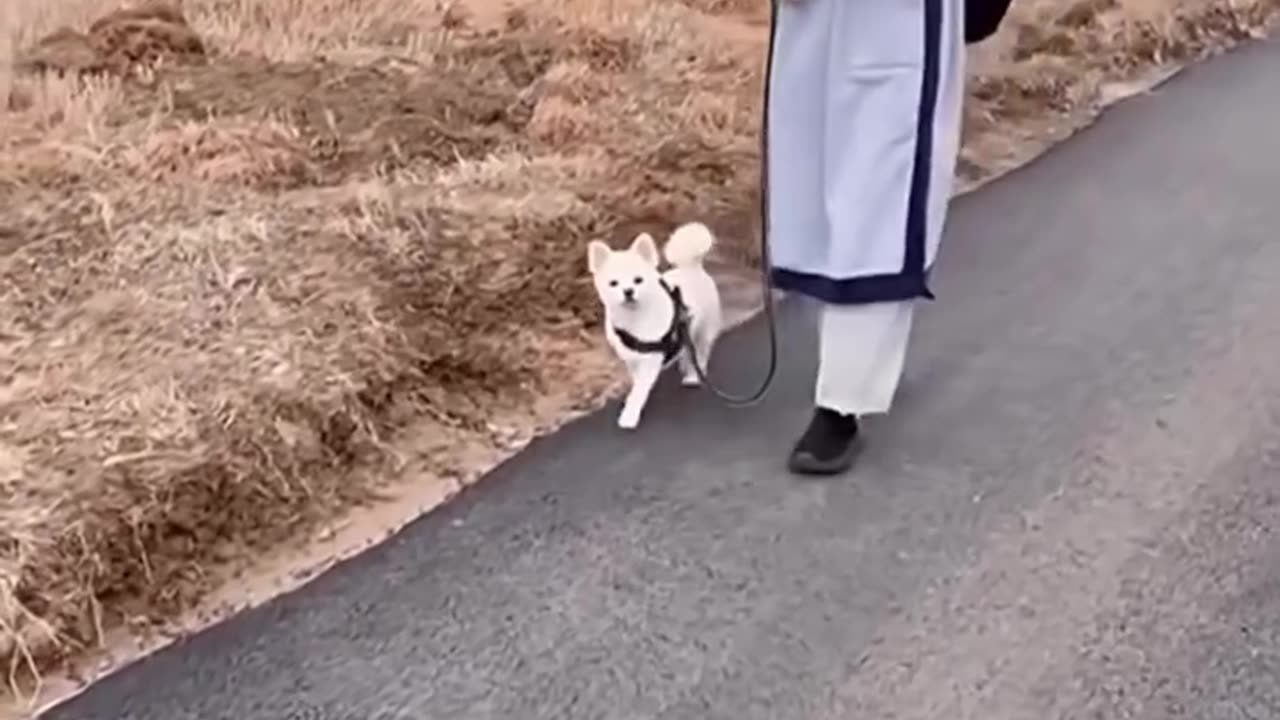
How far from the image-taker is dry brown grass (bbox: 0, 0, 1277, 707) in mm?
3848

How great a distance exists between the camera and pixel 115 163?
18.8ft

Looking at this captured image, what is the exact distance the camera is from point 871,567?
3826 mm

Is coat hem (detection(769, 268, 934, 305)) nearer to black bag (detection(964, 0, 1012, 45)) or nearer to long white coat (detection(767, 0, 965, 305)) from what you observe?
long white coat (detection(767, 0, 965, 305))

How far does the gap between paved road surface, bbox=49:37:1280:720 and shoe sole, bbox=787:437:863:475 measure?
0.04m

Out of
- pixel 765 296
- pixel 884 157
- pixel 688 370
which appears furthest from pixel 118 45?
pixel 884 157

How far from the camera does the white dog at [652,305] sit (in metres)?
4.26

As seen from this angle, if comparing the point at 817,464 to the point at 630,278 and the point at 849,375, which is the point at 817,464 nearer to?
the point at 849,375

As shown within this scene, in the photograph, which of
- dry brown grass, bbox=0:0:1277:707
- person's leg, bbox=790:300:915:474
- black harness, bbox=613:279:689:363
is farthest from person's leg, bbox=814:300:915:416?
dry brown grass, bbox=0:0:1277:707

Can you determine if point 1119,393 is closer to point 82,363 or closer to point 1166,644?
point 1166,644

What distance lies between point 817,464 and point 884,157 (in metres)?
0.66

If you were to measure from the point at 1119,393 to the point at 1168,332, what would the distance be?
1.61ft

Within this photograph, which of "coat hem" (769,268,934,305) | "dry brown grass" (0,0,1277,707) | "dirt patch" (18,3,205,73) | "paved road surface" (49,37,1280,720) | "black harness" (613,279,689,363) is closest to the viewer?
"paved road surface" (49,37,1280,720)

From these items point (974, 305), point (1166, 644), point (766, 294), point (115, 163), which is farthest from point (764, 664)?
point (115, 163)

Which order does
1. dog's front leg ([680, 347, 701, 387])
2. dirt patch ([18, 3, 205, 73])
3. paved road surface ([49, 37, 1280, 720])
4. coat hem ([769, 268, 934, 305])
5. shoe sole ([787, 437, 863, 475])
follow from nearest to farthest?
paved road surface ([49, 37, 1280, 720])
coat hem ([769, 268, 934, 305])
shoe sole ([787, 437, 863, 475])
dog's front leg ([680, 347, 701, 387])
dirt patch ([18, 3, 205, 73])
